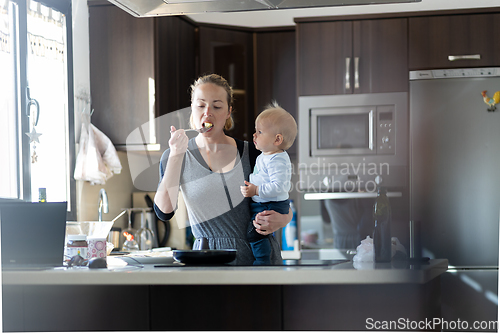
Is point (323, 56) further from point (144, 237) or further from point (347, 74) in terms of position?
point (144, 237)

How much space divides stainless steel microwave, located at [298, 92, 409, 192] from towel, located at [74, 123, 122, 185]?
3.25 ft

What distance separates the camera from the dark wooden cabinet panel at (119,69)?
8.08 ft

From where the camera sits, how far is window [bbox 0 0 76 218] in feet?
6.64

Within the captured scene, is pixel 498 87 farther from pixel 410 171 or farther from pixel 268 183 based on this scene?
pixel 268 183

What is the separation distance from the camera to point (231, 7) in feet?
5.20

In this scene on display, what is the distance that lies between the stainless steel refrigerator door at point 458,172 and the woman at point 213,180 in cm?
133

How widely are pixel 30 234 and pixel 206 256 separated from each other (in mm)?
479

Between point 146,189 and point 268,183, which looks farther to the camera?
point 146,189

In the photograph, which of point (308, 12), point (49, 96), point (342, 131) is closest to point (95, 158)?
point (49, 96)

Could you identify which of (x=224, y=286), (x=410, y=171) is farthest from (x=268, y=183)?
(x=410, y=171)

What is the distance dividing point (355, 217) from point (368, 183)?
0.19 m

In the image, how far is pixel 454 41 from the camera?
103 inches

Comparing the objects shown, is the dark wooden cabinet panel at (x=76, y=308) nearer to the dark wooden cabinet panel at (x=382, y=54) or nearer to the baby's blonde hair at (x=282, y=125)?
the baby's blonde hair at (x=282, y=125)

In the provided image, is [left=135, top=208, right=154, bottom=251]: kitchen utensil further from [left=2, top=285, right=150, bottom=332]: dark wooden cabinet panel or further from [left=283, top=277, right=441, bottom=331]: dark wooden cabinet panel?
[left=283, top=277, right=441, bottom=331]: dark wooden cabinet panel
